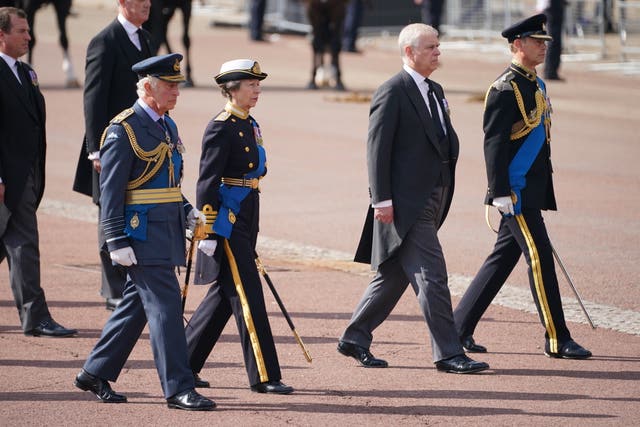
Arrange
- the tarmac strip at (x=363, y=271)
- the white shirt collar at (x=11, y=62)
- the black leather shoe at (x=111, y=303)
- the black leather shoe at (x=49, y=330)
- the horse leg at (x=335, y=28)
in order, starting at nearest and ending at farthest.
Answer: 1. the black leather shoe at (x=49, y=330)
2. the white shirt collar at (x=11, y=62)
3. the tarmac strip at (x=363, y=271)
4. the black leather shoe at (x=111, y=303)
5. the horse leg at (x=335, y=28)

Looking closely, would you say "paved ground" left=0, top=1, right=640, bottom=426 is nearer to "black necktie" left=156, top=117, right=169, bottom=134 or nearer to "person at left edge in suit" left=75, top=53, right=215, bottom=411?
"person at left edge in suit" left=75, top=53, right=215, bottom=411

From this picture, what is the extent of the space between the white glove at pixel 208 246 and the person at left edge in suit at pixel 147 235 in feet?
0.64

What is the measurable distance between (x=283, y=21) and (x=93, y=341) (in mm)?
20257

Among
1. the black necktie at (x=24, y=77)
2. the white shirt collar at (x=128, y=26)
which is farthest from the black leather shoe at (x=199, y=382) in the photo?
the white shirt collar at (x=128, y=26)

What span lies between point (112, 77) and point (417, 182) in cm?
238

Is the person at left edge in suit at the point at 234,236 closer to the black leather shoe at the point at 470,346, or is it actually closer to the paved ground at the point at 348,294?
the paved ground at the point at 348,294

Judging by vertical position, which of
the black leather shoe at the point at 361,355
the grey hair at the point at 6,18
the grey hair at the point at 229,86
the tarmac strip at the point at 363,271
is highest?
the grey hair at the point at 6,18

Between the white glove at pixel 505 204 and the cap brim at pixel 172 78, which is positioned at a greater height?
the cap brim at pixel 172 78

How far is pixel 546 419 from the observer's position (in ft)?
21.3

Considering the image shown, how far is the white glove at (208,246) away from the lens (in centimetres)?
692

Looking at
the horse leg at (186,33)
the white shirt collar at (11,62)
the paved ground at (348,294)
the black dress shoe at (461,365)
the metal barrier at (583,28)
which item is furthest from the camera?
the metal barrier at (583,28)

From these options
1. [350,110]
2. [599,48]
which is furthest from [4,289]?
[599,48]

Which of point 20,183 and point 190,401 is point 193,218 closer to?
point 190,401

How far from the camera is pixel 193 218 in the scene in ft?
22.5
